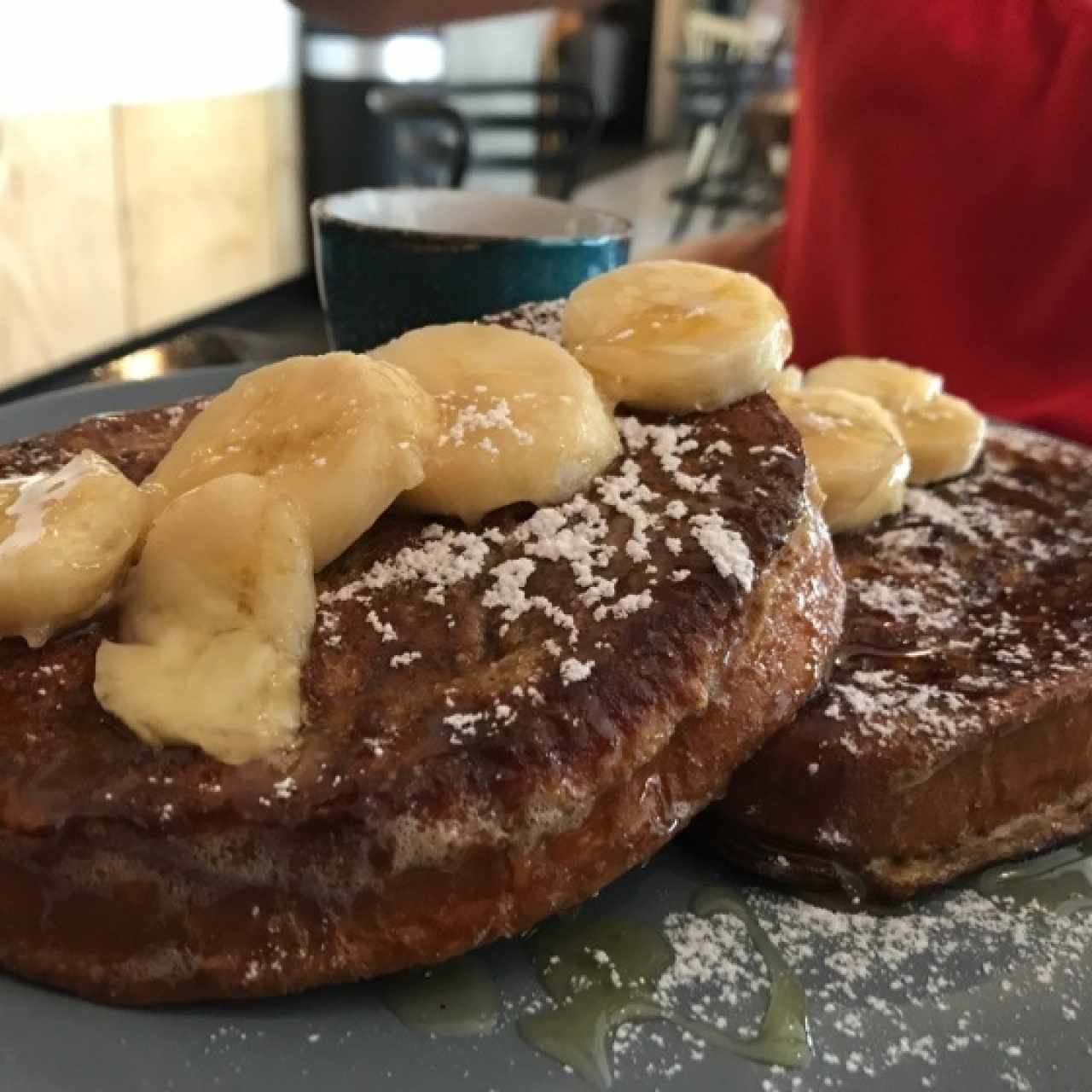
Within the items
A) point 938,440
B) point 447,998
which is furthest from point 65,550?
point 938,440

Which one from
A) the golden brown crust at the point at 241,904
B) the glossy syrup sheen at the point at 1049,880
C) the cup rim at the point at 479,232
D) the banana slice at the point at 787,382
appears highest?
the cup rim at the point at 479,232

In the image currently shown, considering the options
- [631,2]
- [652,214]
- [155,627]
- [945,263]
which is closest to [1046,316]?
[945,263]

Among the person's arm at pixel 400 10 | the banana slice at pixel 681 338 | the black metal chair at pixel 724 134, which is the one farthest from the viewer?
the black metal chair at pixel 724 134

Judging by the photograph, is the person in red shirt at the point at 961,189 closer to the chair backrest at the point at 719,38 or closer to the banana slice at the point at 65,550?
the banana slice at the point at 65,550

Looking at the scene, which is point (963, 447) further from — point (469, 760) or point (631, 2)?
point (631, 2)

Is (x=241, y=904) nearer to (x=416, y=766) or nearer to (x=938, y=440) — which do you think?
(x=416, y=766)

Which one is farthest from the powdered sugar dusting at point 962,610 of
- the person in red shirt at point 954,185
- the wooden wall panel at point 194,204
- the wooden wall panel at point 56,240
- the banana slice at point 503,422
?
the wooden wall panel at point 194,204

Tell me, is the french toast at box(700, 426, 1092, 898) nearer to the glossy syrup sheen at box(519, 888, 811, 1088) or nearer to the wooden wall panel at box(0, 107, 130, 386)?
the glossy syrup sheen at box(519, 888, 811, 1088)
